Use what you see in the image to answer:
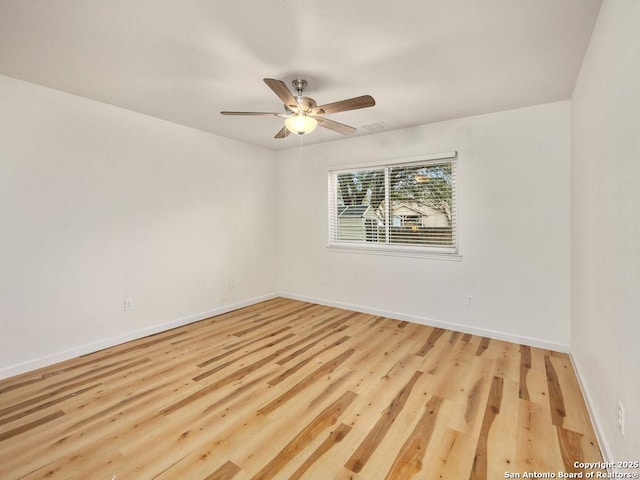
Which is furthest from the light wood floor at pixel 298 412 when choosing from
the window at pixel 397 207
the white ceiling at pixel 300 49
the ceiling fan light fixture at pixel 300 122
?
the white ceiling at pixel 300 49

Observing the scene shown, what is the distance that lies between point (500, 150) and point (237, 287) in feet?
12.5

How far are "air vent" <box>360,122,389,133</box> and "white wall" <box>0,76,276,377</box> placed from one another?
190cm

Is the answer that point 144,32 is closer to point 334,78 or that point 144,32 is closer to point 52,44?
point 52,44

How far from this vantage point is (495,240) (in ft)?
10.8

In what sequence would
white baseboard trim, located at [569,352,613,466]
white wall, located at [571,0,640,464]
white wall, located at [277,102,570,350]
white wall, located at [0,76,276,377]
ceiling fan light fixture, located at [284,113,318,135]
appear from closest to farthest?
white wall, located at [571,0,640,464]
white baseboard trim, located at [569,352,613,466]
ceiling fan light fixture, located at [284,113,318,135]
white wall, located at [0,76,276,377]
white wall, located at [277,102,570,350]

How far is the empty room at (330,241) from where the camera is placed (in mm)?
1654

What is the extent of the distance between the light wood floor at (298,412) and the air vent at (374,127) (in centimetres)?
252

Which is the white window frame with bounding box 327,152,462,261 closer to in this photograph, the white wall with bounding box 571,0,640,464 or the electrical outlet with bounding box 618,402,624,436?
the white wall with bounding box 571,0,640,464

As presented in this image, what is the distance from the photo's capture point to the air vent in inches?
145

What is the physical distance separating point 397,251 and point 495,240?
1.14 metres

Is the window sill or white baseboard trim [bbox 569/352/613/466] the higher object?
the window sill

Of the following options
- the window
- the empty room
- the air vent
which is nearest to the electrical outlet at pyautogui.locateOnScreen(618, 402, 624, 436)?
the empty room

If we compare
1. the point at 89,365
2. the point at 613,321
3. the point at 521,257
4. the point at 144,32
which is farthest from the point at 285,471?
the point at 521,257

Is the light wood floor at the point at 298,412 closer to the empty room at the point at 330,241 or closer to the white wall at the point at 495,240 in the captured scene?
the empty room at the point at 330,241
